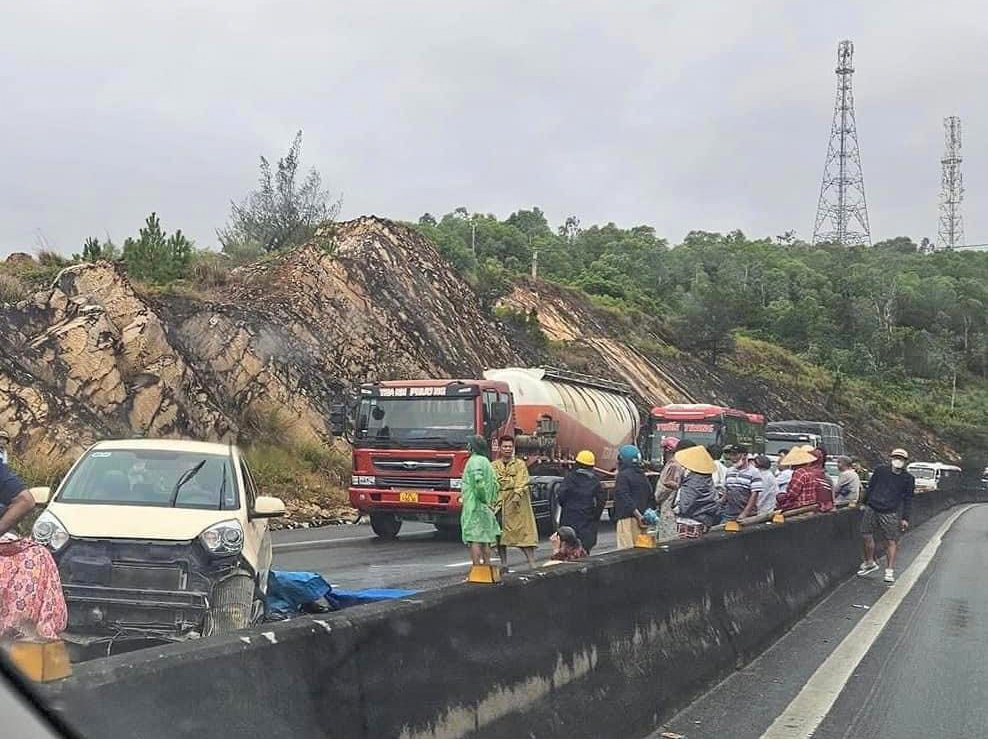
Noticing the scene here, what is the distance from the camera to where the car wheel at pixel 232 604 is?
7473 mm

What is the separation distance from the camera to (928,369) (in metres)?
98.6

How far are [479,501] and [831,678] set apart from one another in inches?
167

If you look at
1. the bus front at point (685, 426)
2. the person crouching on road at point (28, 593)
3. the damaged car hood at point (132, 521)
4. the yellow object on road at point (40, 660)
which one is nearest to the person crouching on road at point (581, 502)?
the damaged car hood at point (132, 521)

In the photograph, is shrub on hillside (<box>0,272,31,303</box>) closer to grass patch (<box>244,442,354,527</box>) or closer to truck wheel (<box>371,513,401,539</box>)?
grass patch (<box>244,442,354,527</box>)

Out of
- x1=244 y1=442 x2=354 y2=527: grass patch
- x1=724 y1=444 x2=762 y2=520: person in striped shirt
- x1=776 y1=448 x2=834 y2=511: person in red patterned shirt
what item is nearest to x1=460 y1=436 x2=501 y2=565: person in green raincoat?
x1=724 y1=444 x2=762 y2=520: person in striped shirt

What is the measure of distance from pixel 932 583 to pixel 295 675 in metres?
13.4

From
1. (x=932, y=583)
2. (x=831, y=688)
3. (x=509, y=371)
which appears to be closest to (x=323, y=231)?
(x=509, y=371)

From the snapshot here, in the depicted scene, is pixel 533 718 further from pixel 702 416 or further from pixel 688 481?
pixel 702 416

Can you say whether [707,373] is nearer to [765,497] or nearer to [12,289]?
[12,289]

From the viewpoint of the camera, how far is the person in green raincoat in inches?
441

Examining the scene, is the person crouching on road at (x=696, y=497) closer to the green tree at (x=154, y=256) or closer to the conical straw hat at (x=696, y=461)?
the conical straw hat at (x=696, y=461)

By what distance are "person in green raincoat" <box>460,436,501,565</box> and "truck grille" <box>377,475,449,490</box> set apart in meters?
7.00

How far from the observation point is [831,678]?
8.11 metres

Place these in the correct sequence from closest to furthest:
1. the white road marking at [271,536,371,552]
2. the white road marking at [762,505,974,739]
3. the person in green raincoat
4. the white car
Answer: the white road marking at [762,505,974,739] < the white car < the person in green raincoat < the white road marking at [271,536,371,552]
